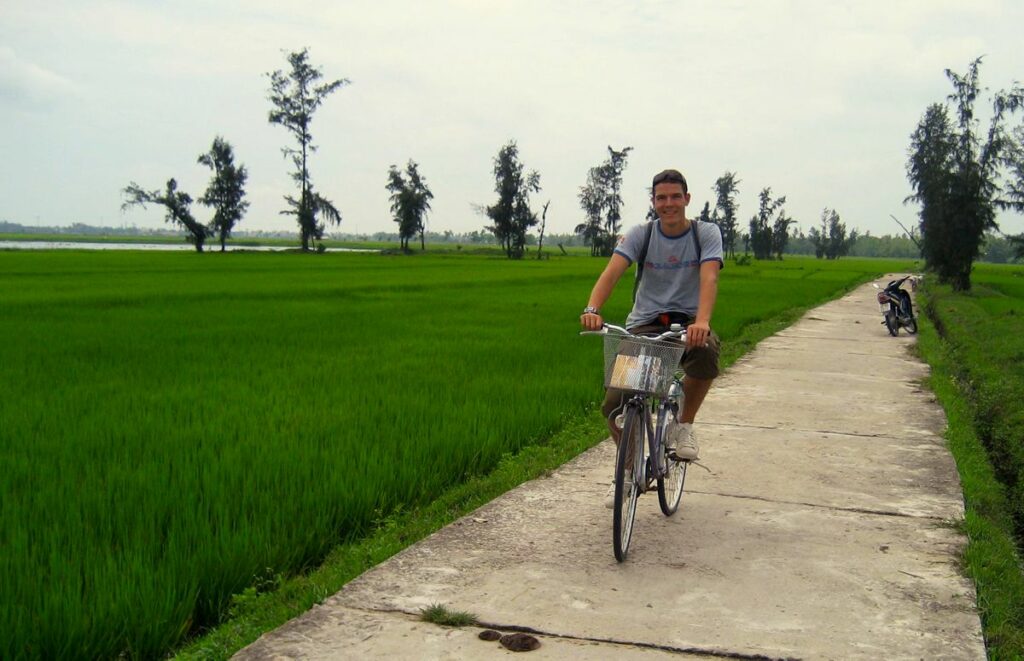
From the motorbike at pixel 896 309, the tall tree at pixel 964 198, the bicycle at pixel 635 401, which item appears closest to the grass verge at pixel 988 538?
the bicycle at pixel 635 401

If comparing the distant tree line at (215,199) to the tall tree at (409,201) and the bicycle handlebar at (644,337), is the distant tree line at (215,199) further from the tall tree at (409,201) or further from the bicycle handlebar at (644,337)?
the bicycle handlebar at (644,337)

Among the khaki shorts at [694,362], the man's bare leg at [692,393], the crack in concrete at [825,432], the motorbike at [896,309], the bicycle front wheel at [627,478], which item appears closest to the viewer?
the bicycle front wheel at [627,478]

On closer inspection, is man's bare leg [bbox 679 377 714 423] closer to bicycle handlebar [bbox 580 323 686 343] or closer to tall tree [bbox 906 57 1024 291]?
bicycle handlebar [bbox 580 323 686 343]

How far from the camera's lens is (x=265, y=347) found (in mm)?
11188

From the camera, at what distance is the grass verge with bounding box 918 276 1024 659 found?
10.5 ft

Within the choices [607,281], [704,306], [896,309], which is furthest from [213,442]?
[896,309]

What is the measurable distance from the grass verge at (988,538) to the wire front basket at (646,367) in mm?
1427

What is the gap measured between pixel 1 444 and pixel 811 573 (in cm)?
470

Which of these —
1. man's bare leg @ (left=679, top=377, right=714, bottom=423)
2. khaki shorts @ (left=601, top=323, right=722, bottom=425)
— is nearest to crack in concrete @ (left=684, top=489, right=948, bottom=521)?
man's bare leg @ (left=679, top=377, right=714, bottom=423)

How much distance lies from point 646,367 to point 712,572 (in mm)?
877

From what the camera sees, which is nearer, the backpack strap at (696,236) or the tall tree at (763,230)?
the backpack strap at (696,236)

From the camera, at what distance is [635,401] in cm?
380

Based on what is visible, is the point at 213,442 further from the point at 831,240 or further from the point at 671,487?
the point at 831,240

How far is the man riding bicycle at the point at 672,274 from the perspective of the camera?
4141mm
